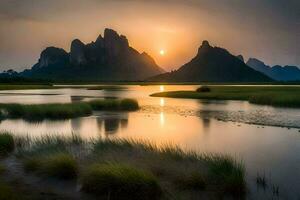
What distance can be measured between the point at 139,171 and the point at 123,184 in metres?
0.84

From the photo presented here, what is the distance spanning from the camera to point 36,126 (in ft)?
119

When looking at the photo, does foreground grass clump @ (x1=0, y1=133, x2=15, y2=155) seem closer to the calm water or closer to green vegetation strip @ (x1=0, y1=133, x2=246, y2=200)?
green vegetation strip @ (x1=0, y1=133, x2=246, y2=200)

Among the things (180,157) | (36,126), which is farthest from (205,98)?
(180,157)

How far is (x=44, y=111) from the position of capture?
45125mm

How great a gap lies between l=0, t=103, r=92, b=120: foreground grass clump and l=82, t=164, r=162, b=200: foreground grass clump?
30701mm

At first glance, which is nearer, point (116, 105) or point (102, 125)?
point (102, 125)

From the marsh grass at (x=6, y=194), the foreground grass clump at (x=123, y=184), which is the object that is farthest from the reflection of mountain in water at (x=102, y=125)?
the marsh grass at (x=6, y=194)

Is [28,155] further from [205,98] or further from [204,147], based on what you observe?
[205,98]

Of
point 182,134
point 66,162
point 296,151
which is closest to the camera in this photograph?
point 66,162

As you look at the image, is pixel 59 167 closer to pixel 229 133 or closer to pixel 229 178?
pixel 229 178

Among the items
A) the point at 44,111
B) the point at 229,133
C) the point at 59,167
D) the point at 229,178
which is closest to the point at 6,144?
the point at 59,167

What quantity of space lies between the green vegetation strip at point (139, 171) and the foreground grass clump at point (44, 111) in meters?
23.5

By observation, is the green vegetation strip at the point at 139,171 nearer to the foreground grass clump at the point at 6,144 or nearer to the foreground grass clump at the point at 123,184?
the foreground grass clump at the point at 123,184

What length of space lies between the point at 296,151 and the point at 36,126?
81.4ft
